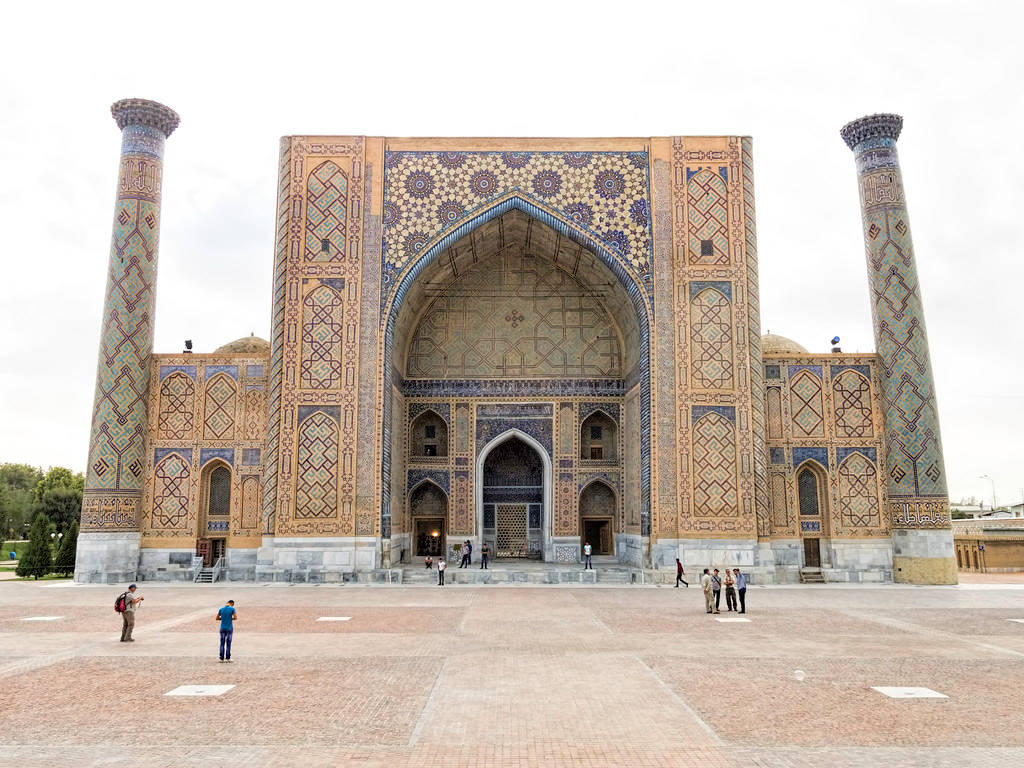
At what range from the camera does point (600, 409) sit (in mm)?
20719

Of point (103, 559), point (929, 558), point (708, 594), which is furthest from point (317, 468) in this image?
point (929, 558)

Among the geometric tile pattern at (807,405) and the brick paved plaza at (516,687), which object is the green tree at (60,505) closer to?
the brick paved plaza at (516,687)

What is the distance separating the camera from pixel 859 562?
17.7 meters

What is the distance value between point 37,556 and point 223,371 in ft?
24.2

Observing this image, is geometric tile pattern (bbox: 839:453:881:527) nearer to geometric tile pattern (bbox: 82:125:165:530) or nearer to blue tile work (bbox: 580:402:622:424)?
blue tile work (bbox: 580:402:622:424)

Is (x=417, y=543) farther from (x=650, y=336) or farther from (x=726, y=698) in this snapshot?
(x=726, y=698)

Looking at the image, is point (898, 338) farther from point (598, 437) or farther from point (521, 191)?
point (521, 191)

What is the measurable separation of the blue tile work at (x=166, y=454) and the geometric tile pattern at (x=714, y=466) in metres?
11.7

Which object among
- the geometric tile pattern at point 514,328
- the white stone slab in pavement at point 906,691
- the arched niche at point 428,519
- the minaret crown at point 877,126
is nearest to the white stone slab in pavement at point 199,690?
the white stone slab in pavement at point 906,691

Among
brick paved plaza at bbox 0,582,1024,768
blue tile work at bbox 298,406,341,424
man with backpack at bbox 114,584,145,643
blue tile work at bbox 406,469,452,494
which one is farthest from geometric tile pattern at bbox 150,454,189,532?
man with backpack at bbox 114,584,145,643

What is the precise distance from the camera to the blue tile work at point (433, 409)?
68.3ft

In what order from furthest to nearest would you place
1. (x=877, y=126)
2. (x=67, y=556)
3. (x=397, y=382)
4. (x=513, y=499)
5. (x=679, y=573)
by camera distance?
(x=513, y=499) < (x=67, y=556) < (x=397, y=382) < (x=877, y=126) < (x=679, y=573)

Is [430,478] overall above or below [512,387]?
below

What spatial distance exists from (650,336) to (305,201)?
8841 millimetres
